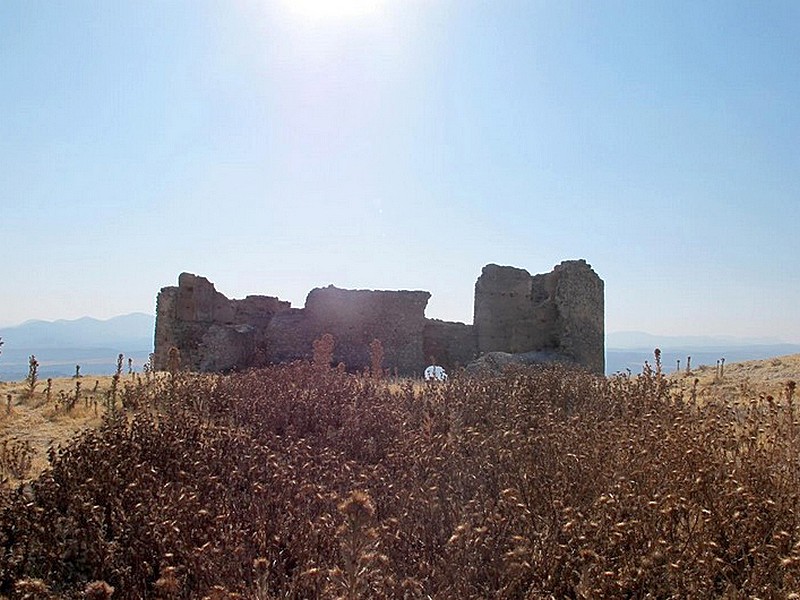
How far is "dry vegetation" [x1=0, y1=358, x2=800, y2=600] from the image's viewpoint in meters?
2.79

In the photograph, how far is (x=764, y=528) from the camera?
335 cm

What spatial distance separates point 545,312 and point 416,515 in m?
15.4

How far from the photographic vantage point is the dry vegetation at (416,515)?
279 cm

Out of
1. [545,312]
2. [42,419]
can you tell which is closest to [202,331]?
[545,312]

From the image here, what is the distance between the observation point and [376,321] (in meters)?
17.9

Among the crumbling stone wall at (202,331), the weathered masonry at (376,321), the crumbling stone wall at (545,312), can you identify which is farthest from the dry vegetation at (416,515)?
the crumbling stone wall at (545,312)

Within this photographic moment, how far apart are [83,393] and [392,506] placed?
6.75 meters

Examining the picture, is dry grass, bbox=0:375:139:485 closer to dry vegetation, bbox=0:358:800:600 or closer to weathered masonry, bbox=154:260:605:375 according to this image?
dry vegetation, bbox=0:358:800:600

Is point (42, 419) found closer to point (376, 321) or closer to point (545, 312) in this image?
point (376, 321)

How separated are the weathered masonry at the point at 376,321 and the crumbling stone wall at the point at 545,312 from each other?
0.09 ft

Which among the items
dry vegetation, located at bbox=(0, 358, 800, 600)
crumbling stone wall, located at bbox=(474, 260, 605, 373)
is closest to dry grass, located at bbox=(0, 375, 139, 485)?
dry vegetation, located at bbox=(0, 358, 800, 600)

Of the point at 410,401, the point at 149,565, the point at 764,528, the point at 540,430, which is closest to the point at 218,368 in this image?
the point at 410,401

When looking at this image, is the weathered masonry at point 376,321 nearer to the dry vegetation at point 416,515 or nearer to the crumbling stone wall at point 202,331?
the crumbling stone wall at point 202,331

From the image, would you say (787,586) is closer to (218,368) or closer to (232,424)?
(232,424)
